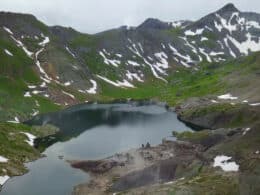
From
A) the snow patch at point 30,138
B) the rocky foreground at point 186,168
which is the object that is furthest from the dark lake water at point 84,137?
the rocky foreground at point 186,168

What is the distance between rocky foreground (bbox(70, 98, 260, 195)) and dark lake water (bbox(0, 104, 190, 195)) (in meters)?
5.48

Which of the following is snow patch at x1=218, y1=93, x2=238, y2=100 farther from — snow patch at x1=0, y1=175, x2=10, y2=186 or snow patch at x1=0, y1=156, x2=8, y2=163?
snow patch at x1=0, y1=175, x2=10, y2=186

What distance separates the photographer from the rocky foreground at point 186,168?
67188 millimetres

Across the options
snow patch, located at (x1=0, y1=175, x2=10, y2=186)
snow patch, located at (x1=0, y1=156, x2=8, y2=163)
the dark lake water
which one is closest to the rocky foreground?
the dark lake water

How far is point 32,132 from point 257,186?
8738 cm

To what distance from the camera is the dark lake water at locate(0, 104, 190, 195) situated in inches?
3462

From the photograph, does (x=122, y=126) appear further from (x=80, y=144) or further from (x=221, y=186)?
(x=221, y=186)

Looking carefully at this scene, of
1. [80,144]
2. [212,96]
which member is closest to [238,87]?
[212,96]

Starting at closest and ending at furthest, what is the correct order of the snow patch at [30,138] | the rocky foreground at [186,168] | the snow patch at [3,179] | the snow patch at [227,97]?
the rocky foreground at [186,168]
the snow patch at [3,179]
the snow patch at [30,138]
the snow patch at [227,97]

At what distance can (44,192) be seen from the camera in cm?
8256

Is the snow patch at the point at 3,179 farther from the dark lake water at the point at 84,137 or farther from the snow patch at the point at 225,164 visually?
the snow patch at the point at 225,164

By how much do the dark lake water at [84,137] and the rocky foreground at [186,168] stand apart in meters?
5.48

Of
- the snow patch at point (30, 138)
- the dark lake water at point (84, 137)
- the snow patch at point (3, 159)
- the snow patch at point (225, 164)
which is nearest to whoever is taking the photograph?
the snow patch at point (225, 164)

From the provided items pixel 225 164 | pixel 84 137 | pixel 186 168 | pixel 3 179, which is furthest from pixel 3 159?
pixel 225 164
